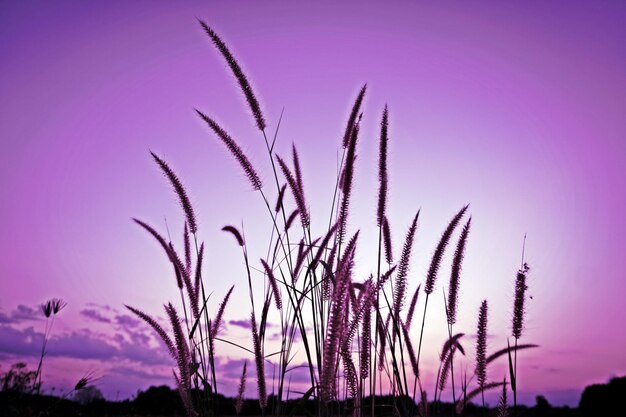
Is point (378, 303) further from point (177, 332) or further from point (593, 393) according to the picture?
point (593, 393)

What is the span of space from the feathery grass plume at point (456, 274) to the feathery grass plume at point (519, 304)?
447 millimetres

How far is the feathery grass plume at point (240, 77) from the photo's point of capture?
432 centimetres

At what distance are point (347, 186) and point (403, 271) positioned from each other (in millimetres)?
646

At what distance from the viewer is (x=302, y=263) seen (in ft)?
14.0

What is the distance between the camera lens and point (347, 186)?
3781mm

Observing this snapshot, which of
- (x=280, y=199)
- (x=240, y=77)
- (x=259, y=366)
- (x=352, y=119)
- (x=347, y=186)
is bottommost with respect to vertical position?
(x=259, y=366)

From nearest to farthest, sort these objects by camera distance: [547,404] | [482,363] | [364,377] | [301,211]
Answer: [364,377], [482,363], [301,211], [547,404]

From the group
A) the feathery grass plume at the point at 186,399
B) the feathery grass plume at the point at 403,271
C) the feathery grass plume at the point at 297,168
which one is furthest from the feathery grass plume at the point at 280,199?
the feathery grass plume at the point at 186,399

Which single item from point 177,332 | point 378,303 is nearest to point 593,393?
point 378,303

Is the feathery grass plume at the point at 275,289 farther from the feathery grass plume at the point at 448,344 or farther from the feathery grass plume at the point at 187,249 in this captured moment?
the feathery grass plume at the point at 448,344

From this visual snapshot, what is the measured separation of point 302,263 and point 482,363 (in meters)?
1.40

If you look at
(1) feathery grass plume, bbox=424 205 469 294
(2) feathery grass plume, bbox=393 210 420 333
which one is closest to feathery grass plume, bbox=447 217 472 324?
(1) feathery grass plume, bbox=424 205 469 294

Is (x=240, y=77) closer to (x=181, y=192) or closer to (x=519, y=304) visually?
(x=181, y=192)

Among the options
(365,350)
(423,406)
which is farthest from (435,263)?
(423,406)
